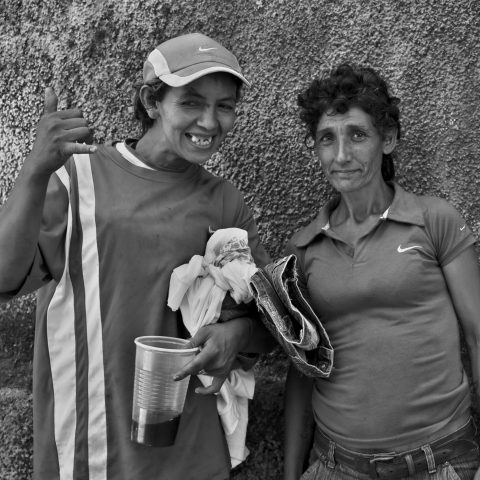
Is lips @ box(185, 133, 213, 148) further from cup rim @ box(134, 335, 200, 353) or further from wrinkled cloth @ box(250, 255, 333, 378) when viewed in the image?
cup rim @ box(134, 335, 200, 353)

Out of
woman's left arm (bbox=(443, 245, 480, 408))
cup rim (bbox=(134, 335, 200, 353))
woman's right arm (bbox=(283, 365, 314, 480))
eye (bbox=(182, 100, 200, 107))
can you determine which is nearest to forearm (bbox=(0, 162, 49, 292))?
cup rim (bbox=(134, 335, 200, 353))

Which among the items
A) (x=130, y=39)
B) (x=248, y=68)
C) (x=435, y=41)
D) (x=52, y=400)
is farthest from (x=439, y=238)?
(x=130, y=39)

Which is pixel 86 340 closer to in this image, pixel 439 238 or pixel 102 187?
pixel 102 187

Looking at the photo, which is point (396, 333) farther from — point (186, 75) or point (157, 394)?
point (186, 75)

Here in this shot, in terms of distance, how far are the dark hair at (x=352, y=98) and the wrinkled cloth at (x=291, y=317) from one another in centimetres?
48

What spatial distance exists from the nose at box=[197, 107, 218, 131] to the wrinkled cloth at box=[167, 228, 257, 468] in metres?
0.28

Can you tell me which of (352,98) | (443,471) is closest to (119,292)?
(352,98)

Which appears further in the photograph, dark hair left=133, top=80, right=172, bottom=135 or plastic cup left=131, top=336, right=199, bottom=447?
dark hair left=133, top=80, right=172, bottom=135

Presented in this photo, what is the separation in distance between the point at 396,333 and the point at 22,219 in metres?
1.01

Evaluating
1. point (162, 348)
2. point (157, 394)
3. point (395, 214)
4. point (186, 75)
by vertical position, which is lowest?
point (157, 394)

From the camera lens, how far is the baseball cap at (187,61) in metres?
1.71

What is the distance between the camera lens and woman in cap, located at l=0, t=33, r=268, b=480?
1.71 metres

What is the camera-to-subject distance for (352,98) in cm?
192

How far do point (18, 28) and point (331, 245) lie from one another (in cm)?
141
